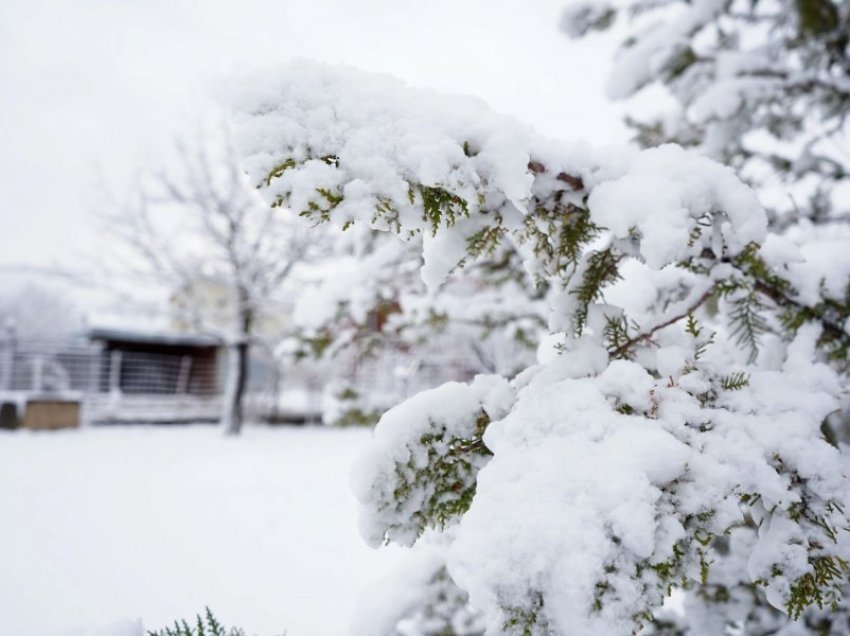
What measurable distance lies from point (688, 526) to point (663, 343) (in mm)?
580

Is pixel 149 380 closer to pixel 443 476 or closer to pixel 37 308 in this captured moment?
pixel 443 476

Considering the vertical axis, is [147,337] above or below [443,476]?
below

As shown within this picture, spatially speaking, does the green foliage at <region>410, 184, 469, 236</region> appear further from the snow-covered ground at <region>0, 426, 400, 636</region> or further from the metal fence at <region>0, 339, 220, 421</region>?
the metal fence at <region>0, 339, 220, 421</region>

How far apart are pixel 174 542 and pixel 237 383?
8800 millimetres

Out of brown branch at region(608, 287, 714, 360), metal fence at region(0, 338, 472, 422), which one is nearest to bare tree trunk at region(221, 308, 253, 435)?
metal fence at region(0, 338, 472, 422)

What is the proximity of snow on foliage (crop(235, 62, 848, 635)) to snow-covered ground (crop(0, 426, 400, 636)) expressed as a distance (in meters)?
0.36

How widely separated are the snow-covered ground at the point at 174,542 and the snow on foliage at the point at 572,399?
362mm

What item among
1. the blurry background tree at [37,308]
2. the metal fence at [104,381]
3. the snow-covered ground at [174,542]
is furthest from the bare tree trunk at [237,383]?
the blurry background tree at [37,308]

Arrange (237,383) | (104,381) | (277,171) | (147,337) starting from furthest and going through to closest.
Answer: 1. (147,337)
2. (104,381)
3. (237,383)
4. (277,171)

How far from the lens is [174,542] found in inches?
185

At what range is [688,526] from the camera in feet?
2.75

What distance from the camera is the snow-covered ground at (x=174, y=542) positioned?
2.97 metres

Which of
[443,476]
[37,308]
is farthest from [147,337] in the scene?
[37,308]

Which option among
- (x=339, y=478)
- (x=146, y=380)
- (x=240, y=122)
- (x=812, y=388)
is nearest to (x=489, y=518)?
(x=240, y=122)
